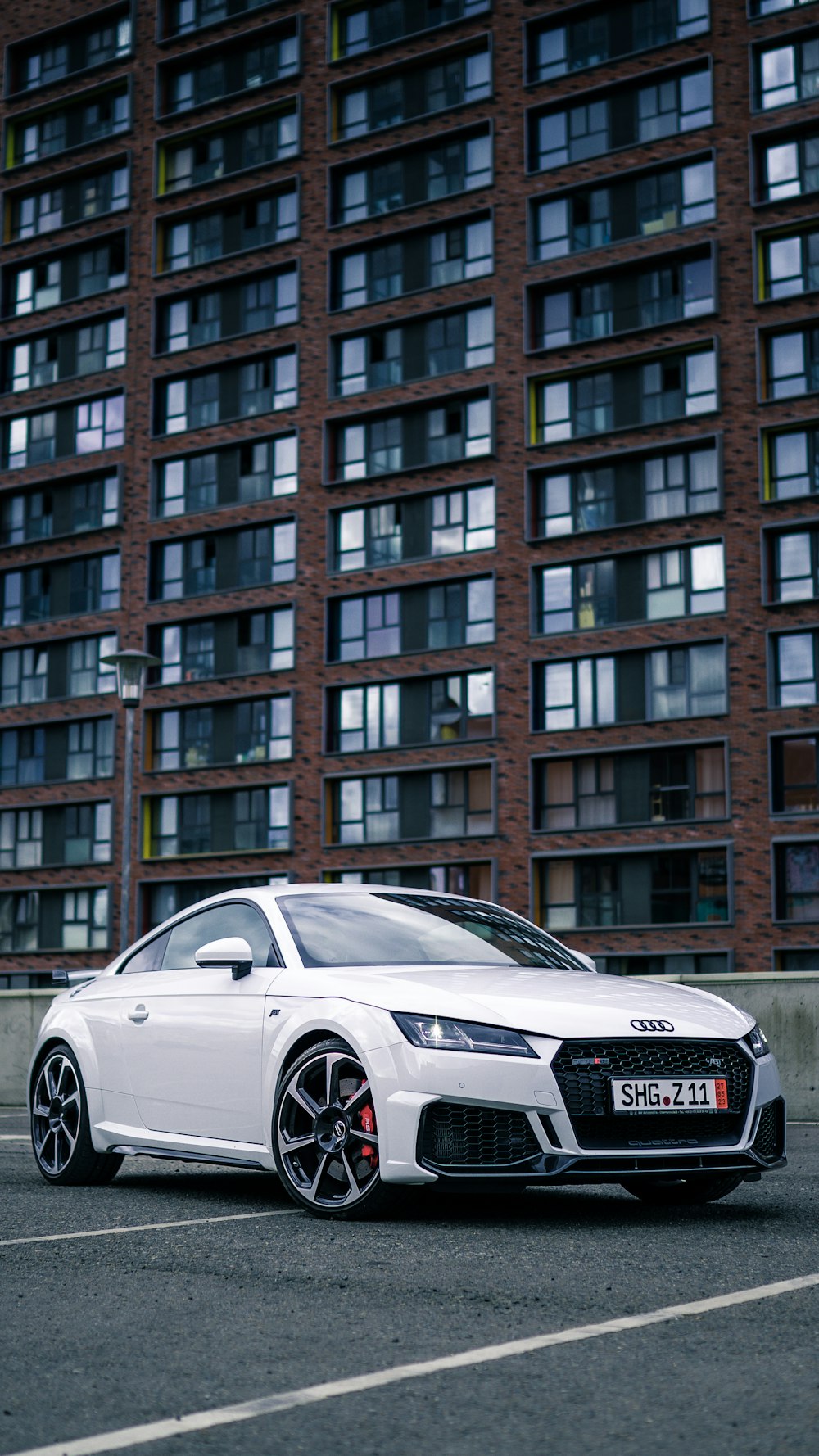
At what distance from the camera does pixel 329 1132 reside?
648 centimetres

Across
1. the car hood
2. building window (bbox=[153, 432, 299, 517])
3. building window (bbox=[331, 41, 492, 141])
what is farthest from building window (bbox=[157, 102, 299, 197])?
the car hood

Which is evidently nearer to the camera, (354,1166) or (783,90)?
(354,1166)

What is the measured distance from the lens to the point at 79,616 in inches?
2207

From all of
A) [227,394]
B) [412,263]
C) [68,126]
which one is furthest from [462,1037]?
[68,126]

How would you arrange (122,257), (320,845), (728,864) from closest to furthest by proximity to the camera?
1. (728,864)
2. (320,845)
3. (122,257)

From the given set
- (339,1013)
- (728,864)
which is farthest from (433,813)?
(339,1013)

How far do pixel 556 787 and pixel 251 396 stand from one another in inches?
668

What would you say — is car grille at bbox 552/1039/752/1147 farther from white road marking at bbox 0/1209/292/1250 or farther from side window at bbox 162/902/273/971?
side window at bbox 162/902/273/971

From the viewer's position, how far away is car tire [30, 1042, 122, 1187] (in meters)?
8.09

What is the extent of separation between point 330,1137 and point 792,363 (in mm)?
41711

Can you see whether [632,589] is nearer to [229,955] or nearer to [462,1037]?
[229,955]

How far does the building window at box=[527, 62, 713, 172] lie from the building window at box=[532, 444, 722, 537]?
9012 mm

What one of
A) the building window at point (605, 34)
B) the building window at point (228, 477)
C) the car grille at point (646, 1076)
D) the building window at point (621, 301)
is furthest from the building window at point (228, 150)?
the car grille at point (646, 1076)

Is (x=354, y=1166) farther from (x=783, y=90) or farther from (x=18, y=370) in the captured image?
(x=18, y=370)
